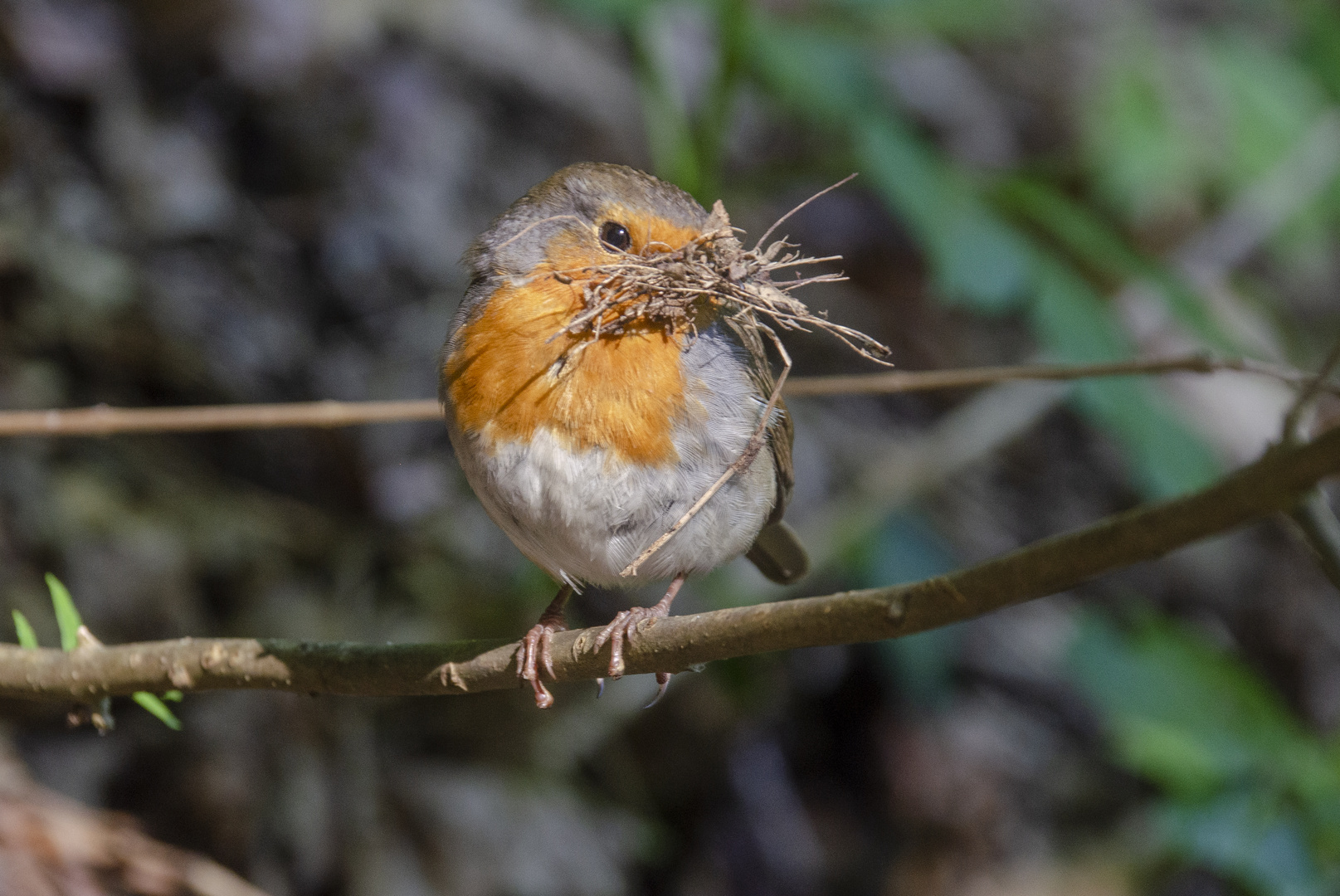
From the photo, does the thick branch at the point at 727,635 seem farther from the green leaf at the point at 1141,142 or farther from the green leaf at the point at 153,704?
the green leaf at the point at 1141,142

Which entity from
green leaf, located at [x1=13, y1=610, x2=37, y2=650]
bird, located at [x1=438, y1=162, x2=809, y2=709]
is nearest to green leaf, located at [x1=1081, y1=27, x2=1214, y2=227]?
bird, located at [x1=438, y1=162, x2=809, y2=709]

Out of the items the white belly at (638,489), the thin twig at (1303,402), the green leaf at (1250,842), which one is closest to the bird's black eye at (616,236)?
the white belly at (638,489)

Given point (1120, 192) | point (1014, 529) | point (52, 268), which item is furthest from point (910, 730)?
point (52, 268)

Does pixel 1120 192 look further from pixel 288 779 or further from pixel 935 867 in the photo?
pixel 288 779

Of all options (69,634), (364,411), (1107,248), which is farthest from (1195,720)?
(69,634)

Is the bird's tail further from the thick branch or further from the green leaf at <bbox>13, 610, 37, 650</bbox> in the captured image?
the green leaf at <bbox>13, 610, 37, 650</bbox>

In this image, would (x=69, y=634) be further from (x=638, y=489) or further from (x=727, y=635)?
(x=727, y=635)
